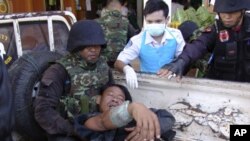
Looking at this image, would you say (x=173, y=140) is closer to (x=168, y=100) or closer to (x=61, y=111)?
(x=168, y=100)

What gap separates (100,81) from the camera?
293cm

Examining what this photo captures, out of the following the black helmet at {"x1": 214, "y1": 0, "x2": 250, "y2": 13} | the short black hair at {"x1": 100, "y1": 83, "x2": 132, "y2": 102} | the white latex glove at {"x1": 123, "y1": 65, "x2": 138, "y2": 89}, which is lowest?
the short black hair at {"x1": 100, "y1": 83, "x2": 132, "y2": 102}

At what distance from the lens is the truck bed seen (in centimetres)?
266

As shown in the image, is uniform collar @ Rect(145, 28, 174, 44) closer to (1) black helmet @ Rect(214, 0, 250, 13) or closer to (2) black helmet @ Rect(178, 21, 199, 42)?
(2) black helmet @ Rect(178, 21, 199, 42)

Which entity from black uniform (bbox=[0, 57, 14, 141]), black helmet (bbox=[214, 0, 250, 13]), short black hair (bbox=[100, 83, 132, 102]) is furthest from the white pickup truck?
black uniform (bbox=[0, 57, 14, 141])

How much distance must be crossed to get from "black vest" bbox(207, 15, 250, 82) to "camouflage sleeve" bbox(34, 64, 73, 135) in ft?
3.59

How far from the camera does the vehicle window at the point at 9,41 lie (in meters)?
3.50

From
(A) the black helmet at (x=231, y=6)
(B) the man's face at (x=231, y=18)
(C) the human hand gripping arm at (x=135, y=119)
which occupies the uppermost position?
(A) the black helmet at (x=231, y=6)

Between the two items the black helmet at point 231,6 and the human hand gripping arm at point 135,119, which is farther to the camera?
the black helmet at point 231,6

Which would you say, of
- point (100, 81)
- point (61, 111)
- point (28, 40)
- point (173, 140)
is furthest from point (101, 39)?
point (28, 40)

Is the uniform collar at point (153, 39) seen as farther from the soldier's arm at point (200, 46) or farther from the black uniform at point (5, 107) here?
the black uniform at point (5, 107)

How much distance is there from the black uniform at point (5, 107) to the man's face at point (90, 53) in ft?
2.98

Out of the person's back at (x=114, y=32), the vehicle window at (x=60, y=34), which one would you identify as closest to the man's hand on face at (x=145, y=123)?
the person's back at (x=114, y=32)

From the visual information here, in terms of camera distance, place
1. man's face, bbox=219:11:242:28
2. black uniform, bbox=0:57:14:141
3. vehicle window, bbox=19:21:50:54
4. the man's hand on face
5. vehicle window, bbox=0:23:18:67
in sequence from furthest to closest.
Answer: vehicle window, bbox=19:21:50:54, vehicle window, bbox=0:23:18:67, man's face, bbox=219:11:242:28, the man's hand on face, black uniform, bbox=0:57:14:141
